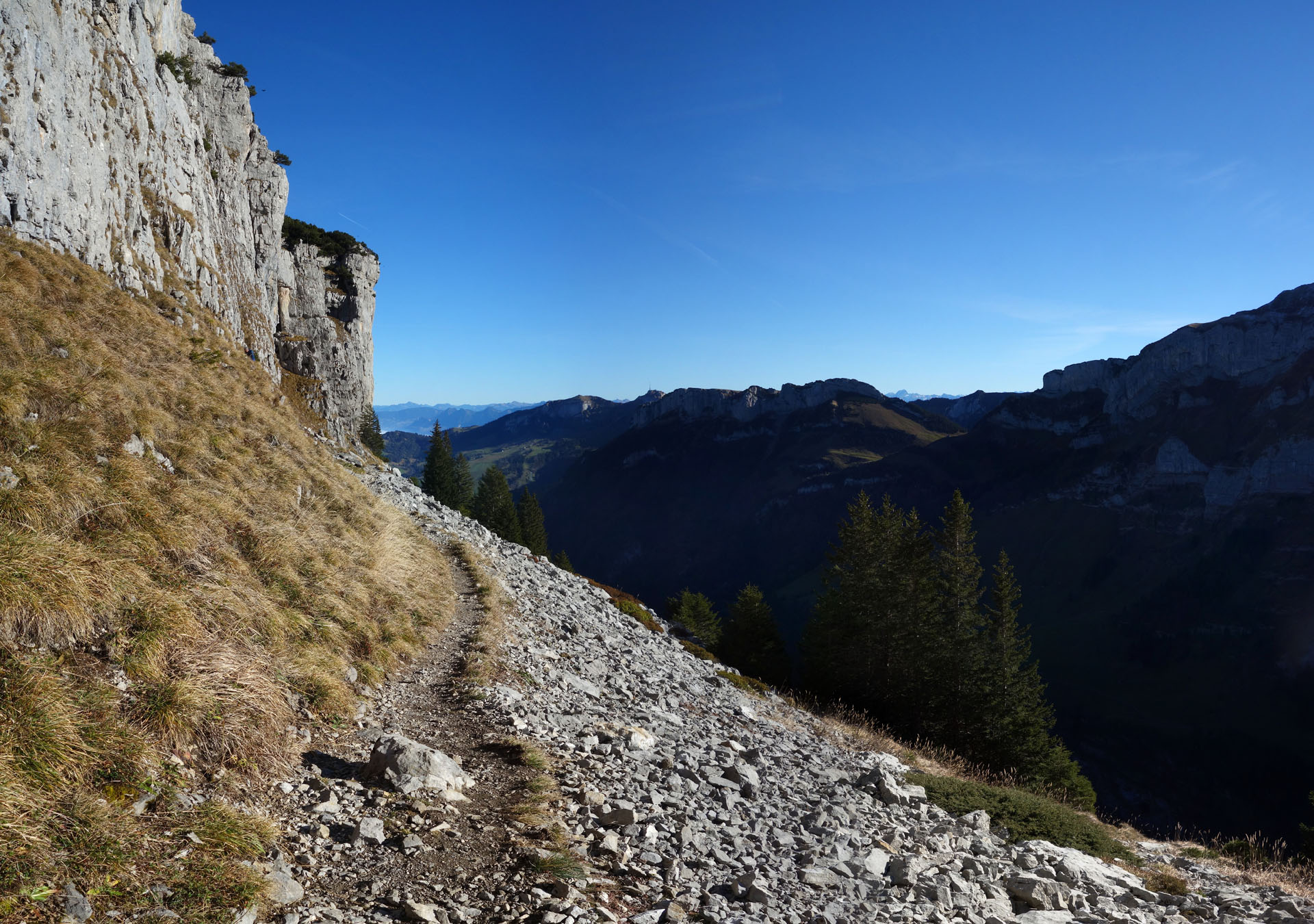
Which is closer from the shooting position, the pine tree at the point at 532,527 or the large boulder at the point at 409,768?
the large boulder at the point at 409,768

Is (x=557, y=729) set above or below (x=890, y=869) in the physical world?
above

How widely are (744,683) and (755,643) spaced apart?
24.9 meters

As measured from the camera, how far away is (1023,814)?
1231cm

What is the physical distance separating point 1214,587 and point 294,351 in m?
258

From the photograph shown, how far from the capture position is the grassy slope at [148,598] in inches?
188

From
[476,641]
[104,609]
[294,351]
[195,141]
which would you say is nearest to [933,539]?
[476,641]

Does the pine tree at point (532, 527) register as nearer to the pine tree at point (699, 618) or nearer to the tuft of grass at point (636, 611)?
the pine tree at point (699, 618)

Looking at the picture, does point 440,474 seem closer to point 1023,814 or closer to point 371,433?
point 371,433

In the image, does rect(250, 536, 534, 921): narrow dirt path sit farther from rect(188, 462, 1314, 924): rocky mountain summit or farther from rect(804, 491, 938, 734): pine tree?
rect(804, 491, 938, 734): pine tree

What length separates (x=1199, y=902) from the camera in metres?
9.77

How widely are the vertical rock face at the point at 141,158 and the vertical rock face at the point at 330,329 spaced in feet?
19.8

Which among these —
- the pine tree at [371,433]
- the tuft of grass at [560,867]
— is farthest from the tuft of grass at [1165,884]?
the pine tree at [371,433]

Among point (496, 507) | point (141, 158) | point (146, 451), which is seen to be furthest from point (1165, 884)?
point (496, 507)

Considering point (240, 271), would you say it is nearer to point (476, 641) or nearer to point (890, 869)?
point (476, 641)
